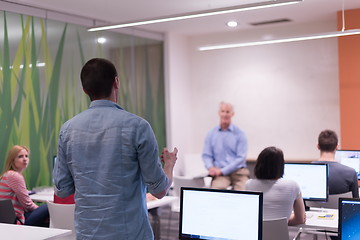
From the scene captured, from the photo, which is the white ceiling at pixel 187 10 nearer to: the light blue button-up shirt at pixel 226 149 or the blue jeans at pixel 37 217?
the light blue button-up shirt at pixel 226 149

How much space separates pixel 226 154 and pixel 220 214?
4714 mm

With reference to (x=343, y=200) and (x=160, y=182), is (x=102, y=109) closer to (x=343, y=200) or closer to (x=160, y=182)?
(x=160, y=182)

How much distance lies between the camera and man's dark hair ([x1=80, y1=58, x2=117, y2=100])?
94.5 inches

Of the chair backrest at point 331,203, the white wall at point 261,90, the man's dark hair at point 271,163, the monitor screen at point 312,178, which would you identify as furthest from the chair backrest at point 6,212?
Result: the white wall at point 261,90

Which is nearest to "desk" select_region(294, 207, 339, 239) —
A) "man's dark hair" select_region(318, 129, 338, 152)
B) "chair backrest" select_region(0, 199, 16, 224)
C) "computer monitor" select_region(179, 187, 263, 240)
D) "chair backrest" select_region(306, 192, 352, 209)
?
"chair backrest" select_region(306, 192, 352, 209)

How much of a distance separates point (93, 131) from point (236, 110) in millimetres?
6617

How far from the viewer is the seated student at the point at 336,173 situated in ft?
15.2

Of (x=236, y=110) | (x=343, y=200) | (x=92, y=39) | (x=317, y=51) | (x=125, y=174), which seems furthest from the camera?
(x=236, y=110)

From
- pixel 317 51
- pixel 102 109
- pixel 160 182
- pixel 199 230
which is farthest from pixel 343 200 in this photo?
pixel 317 51

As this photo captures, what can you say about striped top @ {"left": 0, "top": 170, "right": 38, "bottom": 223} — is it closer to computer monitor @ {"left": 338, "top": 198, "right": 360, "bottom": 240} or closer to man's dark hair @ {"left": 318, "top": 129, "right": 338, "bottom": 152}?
man's dark hair @ {"left": 318, "top": 129, "right": 338, "bottom": 152}

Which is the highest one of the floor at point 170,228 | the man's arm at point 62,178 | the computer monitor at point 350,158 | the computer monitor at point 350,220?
the man's arm at point 62,178

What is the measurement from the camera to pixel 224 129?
7785 millimetres

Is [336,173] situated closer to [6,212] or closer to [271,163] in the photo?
[271,163]

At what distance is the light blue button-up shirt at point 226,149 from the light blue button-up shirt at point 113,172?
5212 mm
